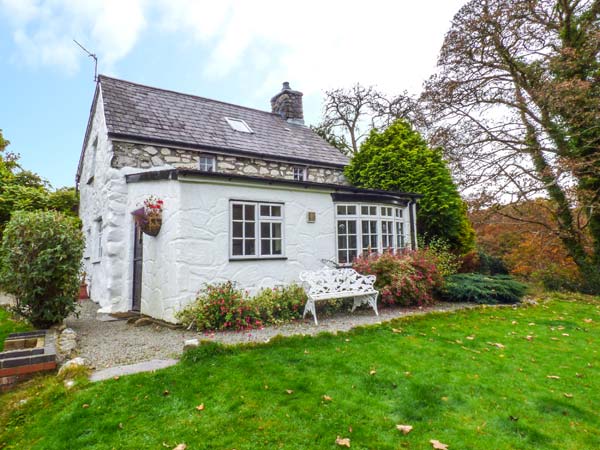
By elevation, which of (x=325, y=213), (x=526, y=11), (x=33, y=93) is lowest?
(x=325, y=213)

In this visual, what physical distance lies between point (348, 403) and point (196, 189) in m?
5.21

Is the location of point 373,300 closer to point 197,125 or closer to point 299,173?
point 299,173

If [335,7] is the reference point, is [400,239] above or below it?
below

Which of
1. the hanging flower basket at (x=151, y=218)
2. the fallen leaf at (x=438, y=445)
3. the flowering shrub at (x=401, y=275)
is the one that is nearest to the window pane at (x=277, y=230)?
the flowering shrub at (x=401, y=275)

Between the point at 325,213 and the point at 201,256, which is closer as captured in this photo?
the point at 201,256

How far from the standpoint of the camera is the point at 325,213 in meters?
8.89

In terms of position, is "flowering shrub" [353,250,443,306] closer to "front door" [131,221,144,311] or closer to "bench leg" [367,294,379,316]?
"bench leg" [367,294,379,316]

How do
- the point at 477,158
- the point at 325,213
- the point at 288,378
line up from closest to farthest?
the point at 288,378 < the point at 325,213 < the point at 477,158

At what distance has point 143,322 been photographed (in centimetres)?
708

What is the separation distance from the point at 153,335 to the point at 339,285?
3.84 m

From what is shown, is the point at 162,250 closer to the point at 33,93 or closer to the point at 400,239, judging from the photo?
the point at 400,239

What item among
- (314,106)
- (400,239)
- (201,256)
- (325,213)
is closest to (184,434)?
(201,256)

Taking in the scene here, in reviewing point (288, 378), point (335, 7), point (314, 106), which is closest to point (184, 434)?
point (288, 378)

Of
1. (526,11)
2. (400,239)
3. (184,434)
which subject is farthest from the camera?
(526,11)
